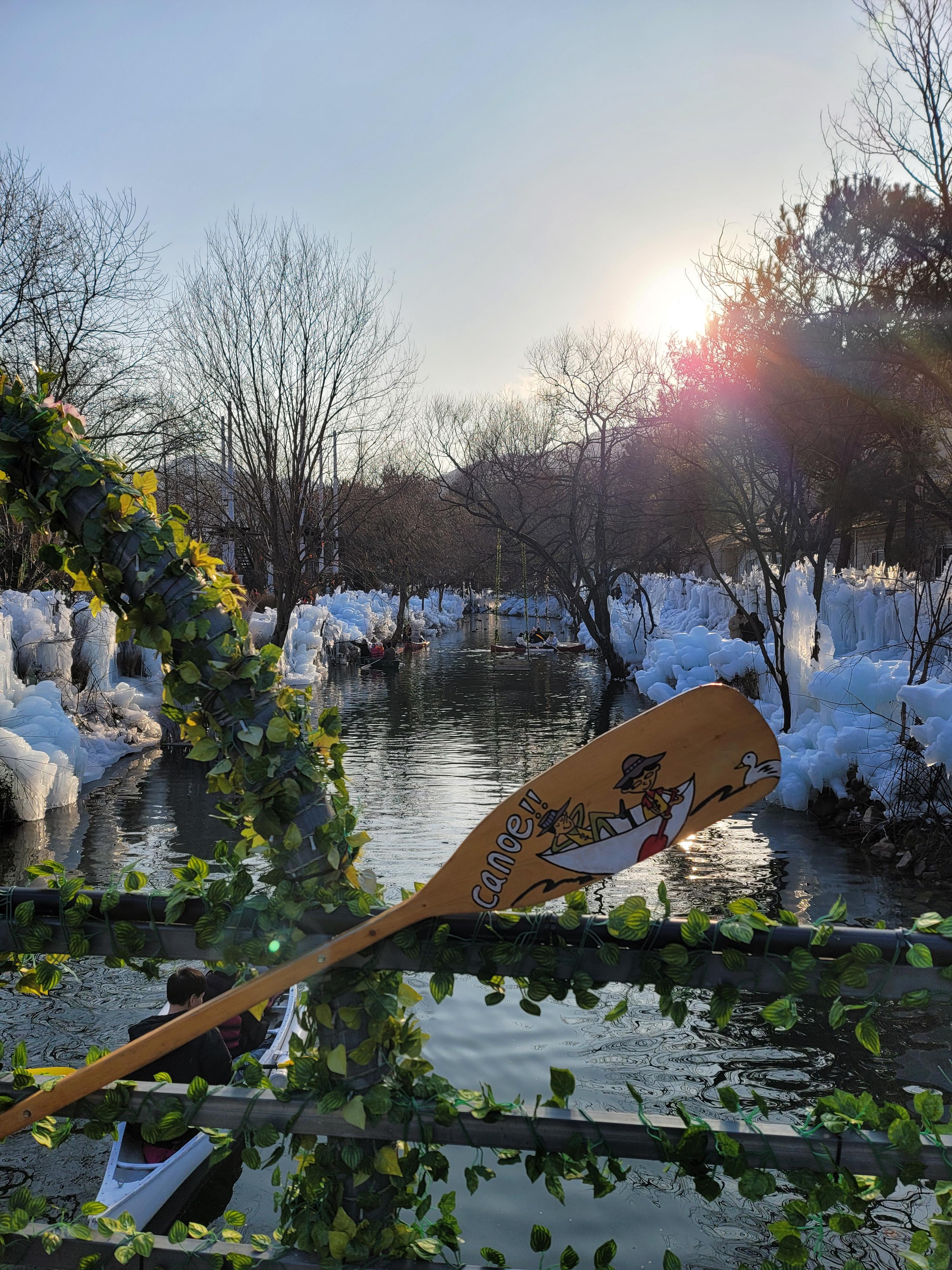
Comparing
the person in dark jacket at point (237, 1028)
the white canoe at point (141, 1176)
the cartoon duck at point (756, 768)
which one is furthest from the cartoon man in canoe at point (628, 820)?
the person in dark jacket at point (237, 1028)

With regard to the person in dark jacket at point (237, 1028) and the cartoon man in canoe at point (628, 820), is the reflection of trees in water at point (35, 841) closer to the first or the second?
the person in dark jacket at point (237, 1028)

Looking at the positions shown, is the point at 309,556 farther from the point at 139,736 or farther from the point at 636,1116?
the point at 636,1116

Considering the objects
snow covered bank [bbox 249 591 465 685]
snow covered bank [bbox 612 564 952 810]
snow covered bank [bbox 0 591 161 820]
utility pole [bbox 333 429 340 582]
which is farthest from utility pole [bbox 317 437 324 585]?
snow covered bank [bbox 612 564 952 810]

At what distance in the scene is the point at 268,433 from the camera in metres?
24.8

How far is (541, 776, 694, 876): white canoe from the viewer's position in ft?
7.48

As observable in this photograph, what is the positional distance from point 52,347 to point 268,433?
5.48 m

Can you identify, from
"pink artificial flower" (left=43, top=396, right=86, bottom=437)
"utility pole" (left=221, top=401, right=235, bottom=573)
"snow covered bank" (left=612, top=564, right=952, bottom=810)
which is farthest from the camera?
"utility pole" (left=221, top=401, right=235, bottom=573)

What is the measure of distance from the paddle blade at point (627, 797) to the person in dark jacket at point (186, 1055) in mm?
3062

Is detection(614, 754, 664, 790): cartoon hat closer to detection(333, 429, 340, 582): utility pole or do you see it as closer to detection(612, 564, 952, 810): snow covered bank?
detection(612, 564, 952, 810): snow covered bank

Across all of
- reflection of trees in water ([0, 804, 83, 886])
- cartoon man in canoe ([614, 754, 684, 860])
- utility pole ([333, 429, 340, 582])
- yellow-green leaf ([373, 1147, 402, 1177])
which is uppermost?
utility pole ([333, 429, 340, 582])

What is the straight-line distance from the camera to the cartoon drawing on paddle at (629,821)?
228 centimetres

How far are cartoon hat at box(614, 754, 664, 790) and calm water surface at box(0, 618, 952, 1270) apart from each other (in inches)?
62.9

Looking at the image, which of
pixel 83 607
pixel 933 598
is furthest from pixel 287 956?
pixel 83 607

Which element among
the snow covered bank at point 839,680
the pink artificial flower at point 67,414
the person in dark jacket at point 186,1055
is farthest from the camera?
the snow covered bank at point 839,680
